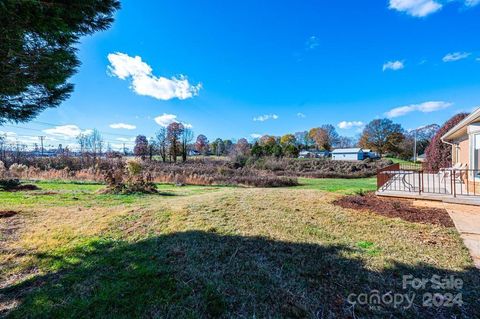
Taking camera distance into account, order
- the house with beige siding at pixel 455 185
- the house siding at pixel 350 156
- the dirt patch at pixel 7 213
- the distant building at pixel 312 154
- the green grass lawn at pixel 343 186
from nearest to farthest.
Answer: the dirt patch at pixel 7 213 < the house with beige siding at pixel 455 185 < the green grass lawn at pixel 343 186 < the house siding at pixel 350 156 < the distant building at pixel 312 154

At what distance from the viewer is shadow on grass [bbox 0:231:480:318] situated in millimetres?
2393

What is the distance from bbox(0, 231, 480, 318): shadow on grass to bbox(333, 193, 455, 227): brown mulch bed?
2.35 metres

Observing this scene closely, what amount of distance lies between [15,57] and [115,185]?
769 centimetres

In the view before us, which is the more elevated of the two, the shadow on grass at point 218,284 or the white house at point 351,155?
the white house at point 351,155

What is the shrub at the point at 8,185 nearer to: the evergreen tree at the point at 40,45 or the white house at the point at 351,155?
the evergreen tree at the point at 40,45

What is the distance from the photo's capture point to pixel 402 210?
5.79 metres

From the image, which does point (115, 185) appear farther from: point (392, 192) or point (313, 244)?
point (392, 192)

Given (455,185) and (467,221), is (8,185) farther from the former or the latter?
(455,185)

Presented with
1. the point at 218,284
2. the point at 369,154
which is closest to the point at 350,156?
the point at 369,154

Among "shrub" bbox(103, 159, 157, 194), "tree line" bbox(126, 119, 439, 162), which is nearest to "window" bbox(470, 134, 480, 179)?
"shrub" bbox(103, 159, 157, 194)

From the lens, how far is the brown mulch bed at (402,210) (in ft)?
16.5

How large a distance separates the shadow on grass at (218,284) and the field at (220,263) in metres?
0.01

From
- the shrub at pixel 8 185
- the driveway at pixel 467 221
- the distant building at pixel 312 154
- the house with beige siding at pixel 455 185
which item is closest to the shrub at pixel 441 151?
the house with beige siding at pixel 455 185

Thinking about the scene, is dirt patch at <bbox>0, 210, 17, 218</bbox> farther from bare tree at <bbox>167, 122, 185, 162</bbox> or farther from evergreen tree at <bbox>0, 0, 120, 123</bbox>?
bare tree at <bbox>167, 122, 185, 162</bbox>
